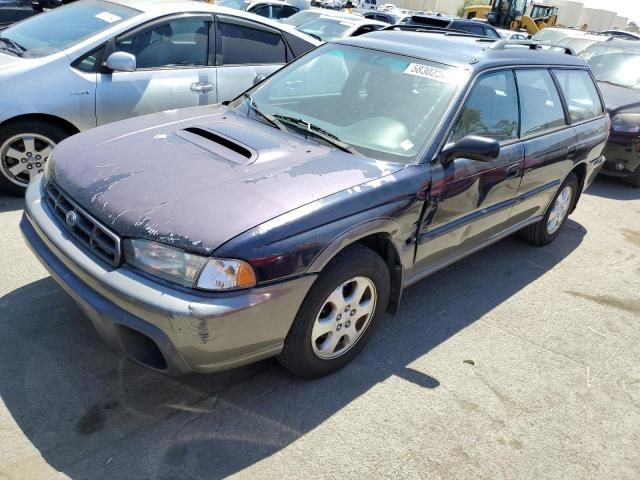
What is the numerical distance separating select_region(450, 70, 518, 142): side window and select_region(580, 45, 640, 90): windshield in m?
5.52

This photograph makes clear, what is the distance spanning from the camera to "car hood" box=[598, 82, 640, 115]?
721cm

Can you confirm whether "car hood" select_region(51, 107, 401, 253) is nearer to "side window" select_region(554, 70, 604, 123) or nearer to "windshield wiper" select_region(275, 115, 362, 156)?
"windshield wiper" select_region(275, 115, 362, 156)

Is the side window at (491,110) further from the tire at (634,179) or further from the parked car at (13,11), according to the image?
the parked car at (13,11)

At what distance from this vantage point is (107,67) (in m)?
4.61

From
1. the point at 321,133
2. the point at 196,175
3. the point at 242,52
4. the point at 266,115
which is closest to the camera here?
the point at 196,175

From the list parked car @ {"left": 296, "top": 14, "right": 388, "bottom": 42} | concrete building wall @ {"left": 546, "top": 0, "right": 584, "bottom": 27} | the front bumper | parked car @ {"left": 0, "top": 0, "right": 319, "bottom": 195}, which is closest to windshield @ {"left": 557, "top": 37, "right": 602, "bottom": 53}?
parked car @ {"left": 296, "top": 14, "right": 388, "bottom": 42}

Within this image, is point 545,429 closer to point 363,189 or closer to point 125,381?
point 363,189

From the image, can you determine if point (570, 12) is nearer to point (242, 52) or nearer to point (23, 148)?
point (242, 52)

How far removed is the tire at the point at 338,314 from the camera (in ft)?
8.66

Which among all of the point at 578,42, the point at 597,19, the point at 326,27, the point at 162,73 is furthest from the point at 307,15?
the point at 597,19

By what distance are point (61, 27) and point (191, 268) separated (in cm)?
370

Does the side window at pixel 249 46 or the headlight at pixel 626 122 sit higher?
the side window at pixel 249 46

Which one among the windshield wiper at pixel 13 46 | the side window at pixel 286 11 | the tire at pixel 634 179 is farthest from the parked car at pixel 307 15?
the windshield wiper at pixel 13 46

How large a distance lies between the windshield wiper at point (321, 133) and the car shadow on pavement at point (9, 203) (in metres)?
2.45
